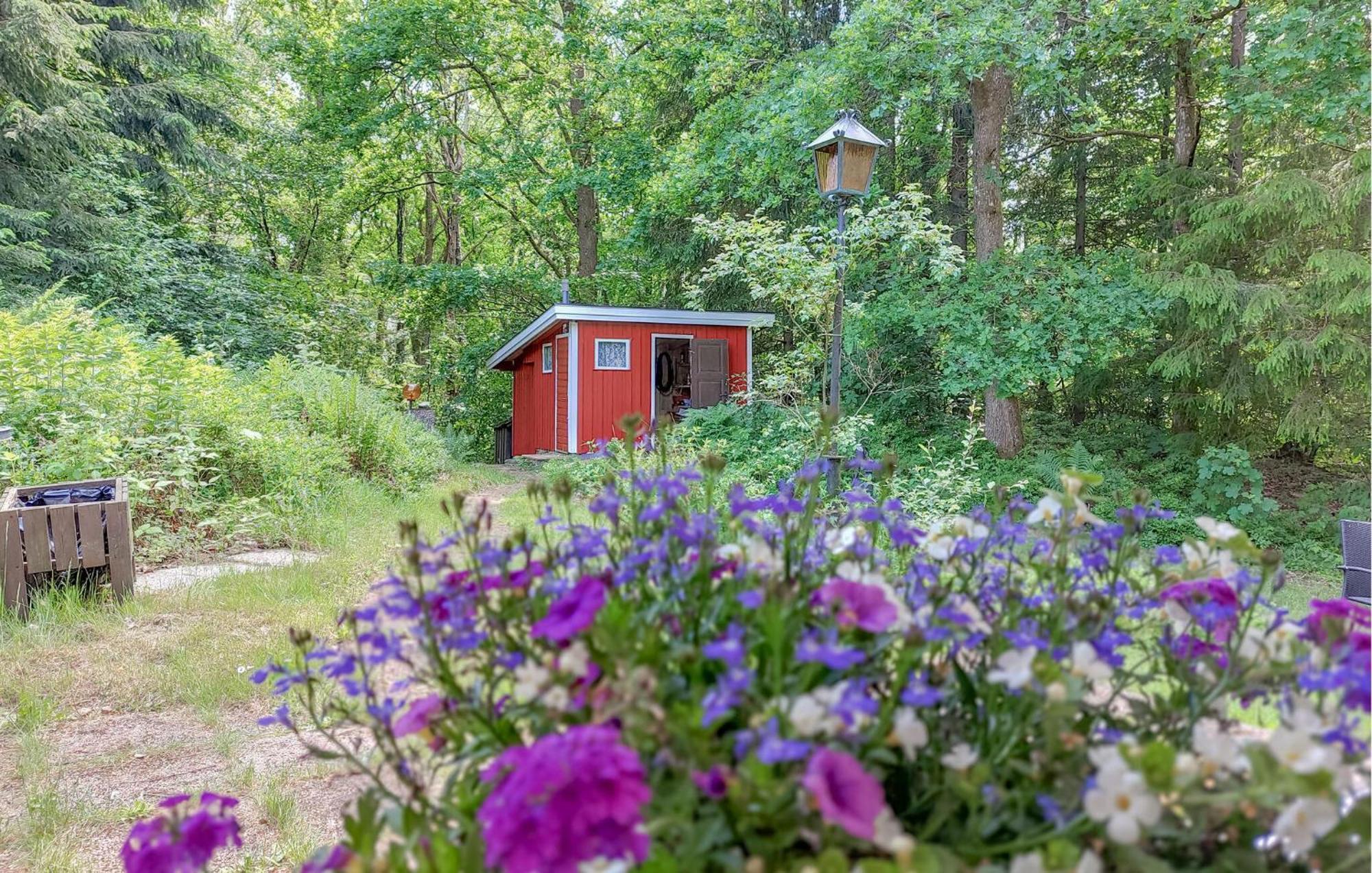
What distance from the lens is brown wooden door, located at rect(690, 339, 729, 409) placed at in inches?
455

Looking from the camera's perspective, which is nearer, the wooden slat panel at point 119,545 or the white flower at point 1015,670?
the white flower at point 1015,670

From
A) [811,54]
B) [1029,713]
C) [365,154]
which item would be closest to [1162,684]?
[1029,713]

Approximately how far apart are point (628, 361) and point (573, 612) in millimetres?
11226

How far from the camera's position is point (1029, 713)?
29.0 inches

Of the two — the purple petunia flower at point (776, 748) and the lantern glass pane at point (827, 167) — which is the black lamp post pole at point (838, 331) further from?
the purple petunia flower at point (776, 748)

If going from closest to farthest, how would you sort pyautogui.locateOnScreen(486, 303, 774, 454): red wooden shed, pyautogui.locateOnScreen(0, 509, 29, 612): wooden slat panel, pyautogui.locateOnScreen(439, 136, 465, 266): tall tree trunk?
pyautogui.locateOnScreen(0, 509, 29, 612): wooden slat panel → pyautogui.locateOnScreen(486, 303, 774, 454): red wooden shed → pyautogui.locateOnScreen(439, 136, 465, 266): tall tree trunk

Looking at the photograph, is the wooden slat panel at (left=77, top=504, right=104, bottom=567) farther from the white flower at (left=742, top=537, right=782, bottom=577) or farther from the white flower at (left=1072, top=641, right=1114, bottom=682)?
the white flower at (left=1072, top=641, right=1114, bottom=682)

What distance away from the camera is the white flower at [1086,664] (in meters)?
0.74

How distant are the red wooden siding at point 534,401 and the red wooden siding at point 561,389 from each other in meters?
0.11

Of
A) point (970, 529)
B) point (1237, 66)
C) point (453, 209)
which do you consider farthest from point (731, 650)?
point (453, 209)

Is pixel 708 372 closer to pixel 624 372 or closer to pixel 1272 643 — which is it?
pixel 624 372

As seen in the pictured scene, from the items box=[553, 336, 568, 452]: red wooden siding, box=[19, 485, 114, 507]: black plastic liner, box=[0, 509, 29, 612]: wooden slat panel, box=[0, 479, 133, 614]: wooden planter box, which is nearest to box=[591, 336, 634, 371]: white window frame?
box=[553, 336, 568, 452]: red wooden siding

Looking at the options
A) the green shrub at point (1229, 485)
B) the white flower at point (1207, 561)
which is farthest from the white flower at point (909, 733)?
the green shrub at point (1229, 485)

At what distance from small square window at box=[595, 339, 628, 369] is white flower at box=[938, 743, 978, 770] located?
11165 millimetres
